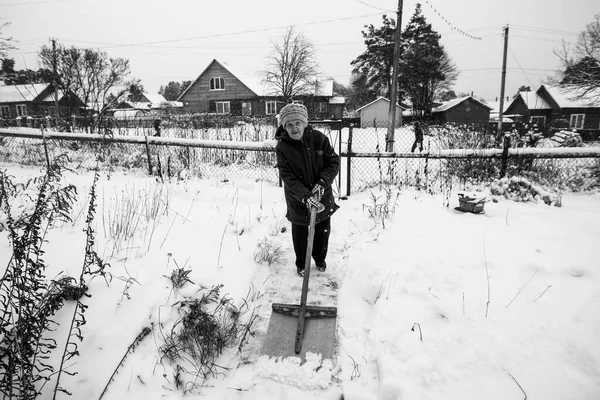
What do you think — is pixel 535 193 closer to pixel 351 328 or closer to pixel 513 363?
pixel 513 363

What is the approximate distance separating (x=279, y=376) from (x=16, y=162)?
9.99 meters

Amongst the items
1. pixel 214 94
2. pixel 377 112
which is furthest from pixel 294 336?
pixel 214 94

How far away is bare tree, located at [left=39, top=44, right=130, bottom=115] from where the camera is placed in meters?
17.3

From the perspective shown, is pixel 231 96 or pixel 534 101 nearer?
pixel 534 101

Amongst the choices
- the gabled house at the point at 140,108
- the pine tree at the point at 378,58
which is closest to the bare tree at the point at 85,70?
the gabled house at the point at 140,108

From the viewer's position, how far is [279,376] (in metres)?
1.88

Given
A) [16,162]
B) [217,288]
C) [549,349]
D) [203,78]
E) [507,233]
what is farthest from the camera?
[203,78]

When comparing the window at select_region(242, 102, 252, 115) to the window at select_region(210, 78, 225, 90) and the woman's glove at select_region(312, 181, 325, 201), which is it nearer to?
the window at select_region(210, 78, 225, 90)

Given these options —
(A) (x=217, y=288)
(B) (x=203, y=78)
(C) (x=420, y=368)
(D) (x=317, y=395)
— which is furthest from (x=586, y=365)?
(B) (x=203, y=78)

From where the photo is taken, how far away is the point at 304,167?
2.73 metres

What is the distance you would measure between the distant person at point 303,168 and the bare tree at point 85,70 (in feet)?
62.2

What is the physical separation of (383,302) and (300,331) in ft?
2.55

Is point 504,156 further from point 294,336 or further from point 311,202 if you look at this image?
point 294,336

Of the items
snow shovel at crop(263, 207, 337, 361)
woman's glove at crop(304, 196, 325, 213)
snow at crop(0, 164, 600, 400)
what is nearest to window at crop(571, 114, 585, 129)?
snow at crop(0, 164, 600, 400)
